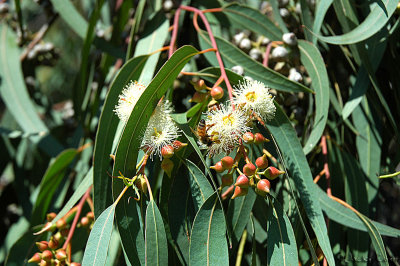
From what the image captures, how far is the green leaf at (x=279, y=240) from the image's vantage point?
874 mm

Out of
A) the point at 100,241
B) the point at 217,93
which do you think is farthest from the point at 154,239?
the point at 217,93

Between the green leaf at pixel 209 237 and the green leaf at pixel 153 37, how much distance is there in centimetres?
47

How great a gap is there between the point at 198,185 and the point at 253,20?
2.09 ft

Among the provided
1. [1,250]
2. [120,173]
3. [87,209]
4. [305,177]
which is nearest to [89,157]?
[87,209]

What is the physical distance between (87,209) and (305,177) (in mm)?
676

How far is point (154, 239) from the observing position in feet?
2.89

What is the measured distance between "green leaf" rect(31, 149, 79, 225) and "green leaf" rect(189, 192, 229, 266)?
0.72 metres

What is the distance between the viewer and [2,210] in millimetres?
1917

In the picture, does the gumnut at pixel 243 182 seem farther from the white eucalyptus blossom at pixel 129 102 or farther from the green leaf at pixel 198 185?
the white eucalyptus blossom at pixel 129 102

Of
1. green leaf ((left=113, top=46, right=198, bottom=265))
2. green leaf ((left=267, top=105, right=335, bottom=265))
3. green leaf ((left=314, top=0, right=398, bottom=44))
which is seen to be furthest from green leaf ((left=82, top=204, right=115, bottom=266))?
green leaf ((left=314, top=0, right=398, bottom=44))

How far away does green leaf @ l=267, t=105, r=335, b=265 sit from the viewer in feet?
3.18

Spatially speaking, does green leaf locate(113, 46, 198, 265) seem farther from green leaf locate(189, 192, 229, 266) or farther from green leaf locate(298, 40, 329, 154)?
green leaf locate(298, 40, 329, 154)

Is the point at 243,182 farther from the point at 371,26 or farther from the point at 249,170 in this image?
the point at 371,26

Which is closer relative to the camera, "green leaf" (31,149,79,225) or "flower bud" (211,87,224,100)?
"flower bud" (211,87,224,100)
